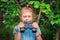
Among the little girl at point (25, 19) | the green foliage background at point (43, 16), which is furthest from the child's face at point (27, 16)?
the green foliage background at point (43, 16)

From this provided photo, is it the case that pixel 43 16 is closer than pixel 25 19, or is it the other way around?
pixel 25 19

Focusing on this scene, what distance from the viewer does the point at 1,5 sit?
6043mm

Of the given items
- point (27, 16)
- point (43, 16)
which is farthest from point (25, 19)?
point (43, 16)

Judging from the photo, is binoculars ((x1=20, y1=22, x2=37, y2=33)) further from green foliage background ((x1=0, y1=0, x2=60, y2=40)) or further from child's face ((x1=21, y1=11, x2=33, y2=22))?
green foliage background ((x1=0, y1=0, x2=60, y2=40))

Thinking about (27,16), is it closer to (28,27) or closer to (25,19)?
(25,19)

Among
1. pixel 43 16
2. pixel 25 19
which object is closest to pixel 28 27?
pixel 25 19

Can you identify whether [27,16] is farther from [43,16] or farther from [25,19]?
[43,16]

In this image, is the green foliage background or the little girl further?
the green foliage background

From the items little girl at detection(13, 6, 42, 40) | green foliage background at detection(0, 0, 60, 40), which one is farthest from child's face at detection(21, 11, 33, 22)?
green foliage background at detection(0, 0, 60, 40)

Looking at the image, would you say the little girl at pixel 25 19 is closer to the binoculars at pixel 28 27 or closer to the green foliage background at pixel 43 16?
the binoculars at pixel 28 27

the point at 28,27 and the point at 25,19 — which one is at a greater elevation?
the point at 25,19

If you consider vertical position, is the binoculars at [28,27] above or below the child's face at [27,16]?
below

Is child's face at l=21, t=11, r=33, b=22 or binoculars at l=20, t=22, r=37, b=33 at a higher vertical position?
child's face at l=21, t=11, r=33, b=22

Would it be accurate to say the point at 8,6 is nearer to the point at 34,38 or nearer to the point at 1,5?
the point at 1,5
